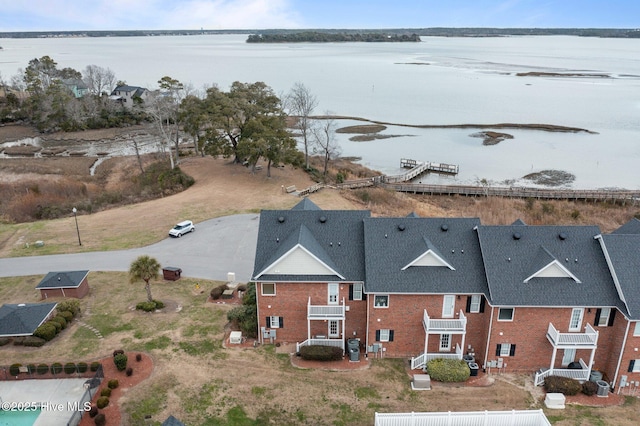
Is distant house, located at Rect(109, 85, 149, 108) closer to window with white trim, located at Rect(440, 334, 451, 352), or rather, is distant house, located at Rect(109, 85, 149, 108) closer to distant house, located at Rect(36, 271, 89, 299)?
distant house, located at Rect(36, 271, 89, 299)

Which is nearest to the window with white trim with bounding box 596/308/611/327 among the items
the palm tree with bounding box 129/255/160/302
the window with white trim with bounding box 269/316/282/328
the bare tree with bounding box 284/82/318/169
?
the window with white trim with bounding box 269/316/282/328

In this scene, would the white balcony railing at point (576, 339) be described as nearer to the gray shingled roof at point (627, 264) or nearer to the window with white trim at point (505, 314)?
the gray shingled roof at point (627, 264)

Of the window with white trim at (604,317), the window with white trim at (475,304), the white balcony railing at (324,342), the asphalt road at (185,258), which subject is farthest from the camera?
the asphalt road at (185,258)

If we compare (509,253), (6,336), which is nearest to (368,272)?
(509,253)

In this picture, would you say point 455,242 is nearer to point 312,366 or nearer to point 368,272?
point 368,272

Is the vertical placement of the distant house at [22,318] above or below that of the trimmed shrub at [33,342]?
above

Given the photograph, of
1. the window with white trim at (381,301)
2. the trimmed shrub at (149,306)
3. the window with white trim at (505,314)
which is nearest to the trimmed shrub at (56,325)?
the trimmed shrub at (149,306)
